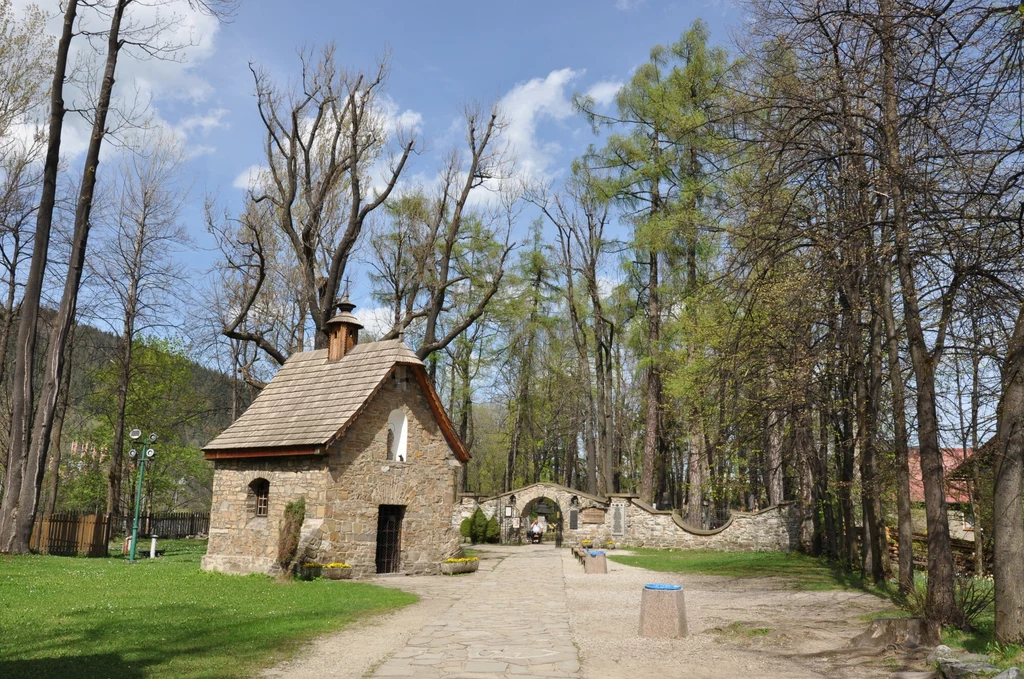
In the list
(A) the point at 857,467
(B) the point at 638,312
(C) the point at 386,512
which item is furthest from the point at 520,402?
(A) the point at 857,467

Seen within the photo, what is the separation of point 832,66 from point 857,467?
1024cm

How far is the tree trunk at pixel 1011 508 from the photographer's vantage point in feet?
26.8

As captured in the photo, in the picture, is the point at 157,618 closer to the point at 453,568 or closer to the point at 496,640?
the point at 496,640

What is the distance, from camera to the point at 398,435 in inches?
739

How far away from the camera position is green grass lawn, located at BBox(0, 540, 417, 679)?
7512mm

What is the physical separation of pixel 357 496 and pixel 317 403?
102 inches

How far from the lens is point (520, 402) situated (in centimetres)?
3950

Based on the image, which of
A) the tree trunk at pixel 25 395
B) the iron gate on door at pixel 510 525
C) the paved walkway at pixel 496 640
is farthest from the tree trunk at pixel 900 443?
the iron gate on door at pixel 510 525

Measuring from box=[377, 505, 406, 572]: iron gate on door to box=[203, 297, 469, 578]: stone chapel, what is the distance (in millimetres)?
25

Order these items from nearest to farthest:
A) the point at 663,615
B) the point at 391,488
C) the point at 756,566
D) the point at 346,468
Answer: the point at 663,615, the point at 346,468, the point at 391,488, the point at 756,566

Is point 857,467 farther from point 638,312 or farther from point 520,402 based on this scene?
point 520,402

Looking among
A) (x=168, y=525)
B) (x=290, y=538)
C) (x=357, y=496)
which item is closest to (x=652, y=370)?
(x=357, y=496)

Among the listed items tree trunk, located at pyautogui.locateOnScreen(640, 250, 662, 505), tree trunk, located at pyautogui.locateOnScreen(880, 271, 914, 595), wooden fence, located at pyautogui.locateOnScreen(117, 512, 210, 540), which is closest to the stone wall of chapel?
tree trunk, located at pyautogui.locateOnScreen(880, 271, 914, 595)

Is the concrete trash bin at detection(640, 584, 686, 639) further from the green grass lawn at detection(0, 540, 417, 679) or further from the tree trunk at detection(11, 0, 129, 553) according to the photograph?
the tree trunk at detection(11, 0, 129, 553)
